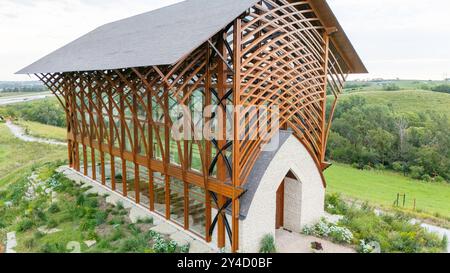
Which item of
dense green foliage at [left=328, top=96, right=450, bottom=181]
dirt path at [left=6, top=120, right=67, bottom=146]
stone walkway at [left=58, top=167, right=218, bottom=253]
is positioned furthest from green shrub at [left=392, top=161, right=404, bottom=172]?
dirt path at [left=6, top=120, right=67, bottom=146]

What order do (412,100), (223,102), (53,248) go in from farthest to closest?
(412,100) → (53,248) → (223,102)

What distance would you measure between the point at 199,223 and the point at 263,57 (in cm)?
528

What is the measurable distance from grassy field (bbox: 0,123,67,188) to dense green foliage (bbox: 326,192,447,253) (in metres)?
18.5

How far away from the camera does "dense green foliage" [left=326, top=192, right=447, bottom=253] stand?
920 cm

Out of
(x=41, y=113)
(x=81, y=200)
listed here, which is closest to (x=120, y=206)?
(x=81, y=200)

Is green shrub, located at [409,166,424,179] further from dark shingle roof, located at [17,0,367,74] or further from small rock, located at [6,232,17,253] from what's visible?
small rock, located at [6,232,17,253]

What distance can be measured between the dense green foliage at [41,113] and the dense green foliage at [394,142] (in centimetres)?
3696

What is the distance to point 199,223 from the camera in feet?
32.1

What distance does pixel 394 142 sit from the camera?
104 ft

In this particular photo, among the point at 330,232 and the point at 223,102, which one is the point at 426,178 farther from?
the point at 223,102

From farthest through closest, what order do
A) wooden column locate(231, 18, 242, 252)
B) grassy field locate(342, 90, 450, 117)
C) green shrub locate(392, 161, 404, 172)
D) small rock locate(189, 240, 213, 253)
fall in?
grassy field locate(342, 90, 450, 117)
green shrub locate(392, 161, 404, 172)
small rock locate(189, 240, 213, 253)
wooden column locate(231, 18, 242, 252)

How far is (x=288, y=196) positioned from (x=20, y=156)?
24.5 metres

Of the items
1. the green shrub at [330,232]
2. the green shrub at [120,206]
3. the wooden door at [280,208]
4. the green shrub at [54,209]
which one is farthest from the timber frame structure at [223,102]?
the green shrub at [54,209]
